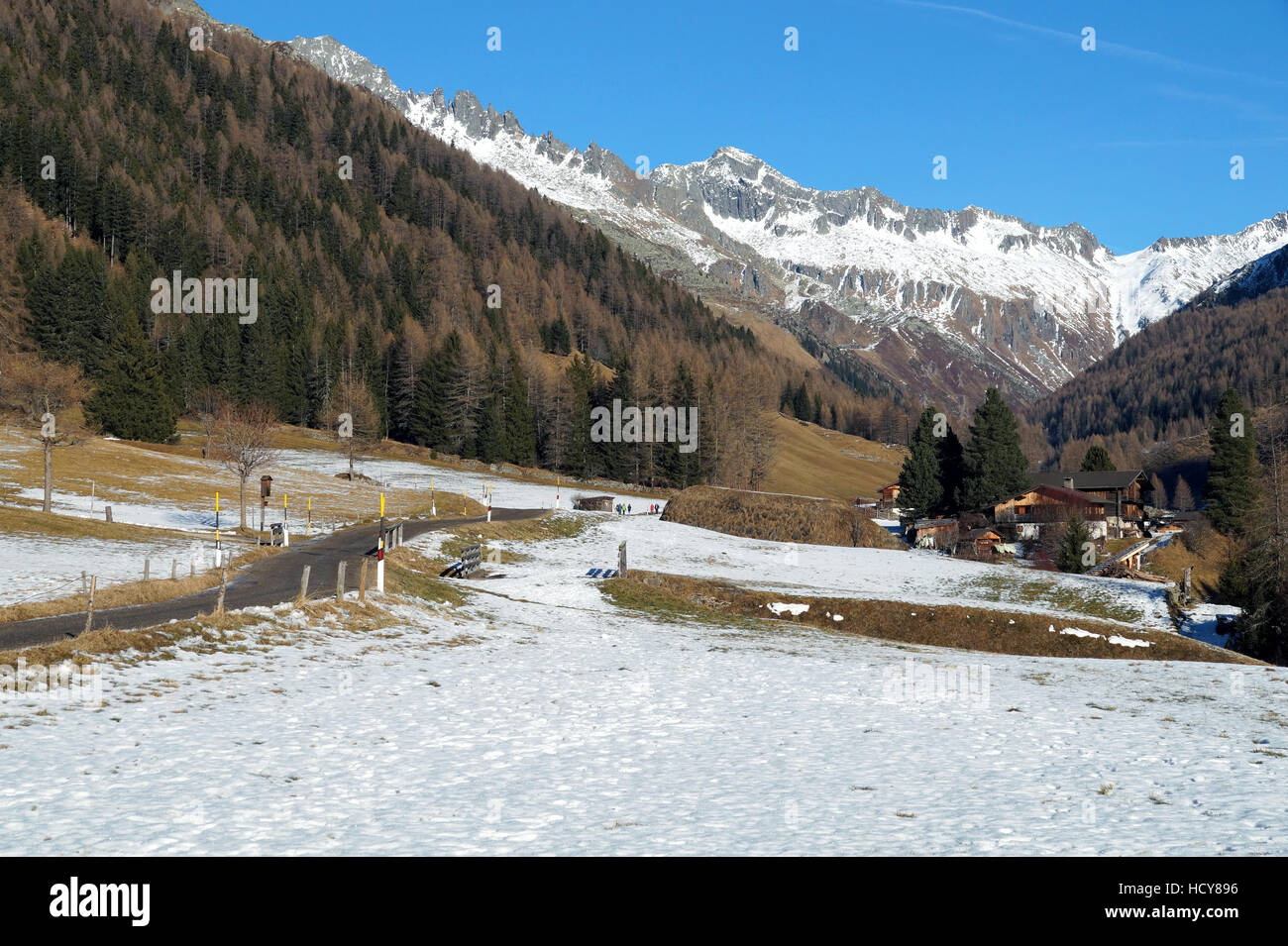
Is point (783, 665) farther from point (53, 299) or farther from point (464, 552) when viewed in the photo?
point (53, 299)

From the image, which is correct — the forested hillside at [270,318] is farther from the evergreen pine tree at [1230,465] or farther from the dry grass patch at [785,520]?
the evergreen pine tree at [1230,465]

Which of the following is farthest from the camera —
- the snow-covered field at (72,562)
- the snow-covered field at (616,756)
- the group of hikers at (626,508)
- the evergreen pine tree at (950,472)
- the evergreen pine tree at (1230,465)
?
the evergreen pine tree at (950,472)

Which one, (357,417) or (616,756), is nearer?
(616,756)

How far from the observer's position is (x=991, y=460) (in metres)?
98.9

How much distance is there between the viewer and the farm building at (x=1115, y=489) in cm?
11259

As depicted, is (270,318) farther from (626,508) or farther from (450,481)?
(626,508)

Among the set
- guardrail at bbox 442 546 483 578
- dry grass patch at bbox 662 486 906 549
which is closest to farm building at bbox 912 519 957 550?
dry grass patch at bbox 662 486 906 549

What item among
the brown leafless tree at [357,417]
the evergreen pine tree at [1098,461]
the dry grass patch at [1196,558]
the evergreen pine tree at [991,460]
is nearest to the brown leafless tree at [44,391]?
the brown leafless tree at [357,417]

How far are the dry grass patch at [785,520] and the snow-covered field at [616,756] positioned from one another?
39.2m

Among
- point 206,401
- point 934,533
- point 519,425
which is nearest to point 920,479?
point 934,533

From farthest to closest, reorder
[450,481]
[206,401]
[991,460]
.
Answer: [206,401] → [991,460] → [450,481]

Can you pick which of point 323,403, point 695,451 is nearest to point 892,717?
point 695,451

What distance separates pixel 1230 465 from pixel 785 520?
195ft
